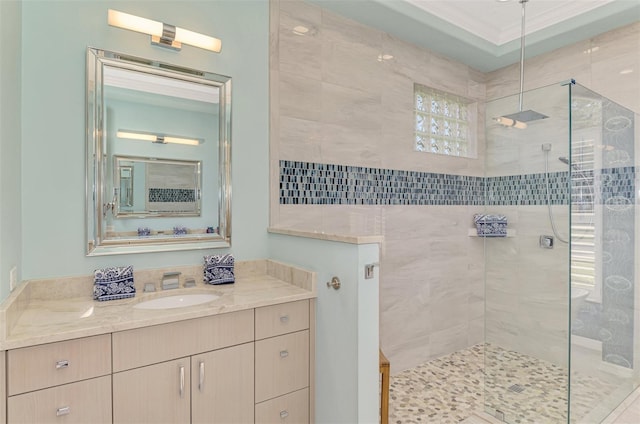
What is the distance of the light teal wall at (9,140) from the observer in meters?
1.33

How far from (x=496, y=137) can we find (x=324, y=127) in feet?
4.39

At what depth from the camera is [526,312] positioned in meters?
2.57

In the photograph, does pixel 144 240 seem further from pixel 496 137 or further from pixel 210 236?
pixel 496 137

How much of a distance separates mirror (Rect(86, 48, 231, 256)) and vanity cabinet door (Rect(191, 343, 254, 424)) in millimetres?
712

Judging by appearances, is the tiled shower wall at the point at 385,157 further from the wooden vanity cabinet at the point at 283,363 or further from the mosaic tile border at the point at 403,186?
the wooden vanity cabinet at the point at 283,363

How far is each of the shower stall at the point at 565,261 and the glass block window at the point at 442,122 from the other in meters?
0.55

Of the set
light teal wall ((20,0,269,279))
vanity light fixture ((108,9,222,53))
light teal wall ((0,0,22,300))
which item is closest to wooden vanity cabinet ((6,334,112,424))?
light teal wall ((0,0,22,300))

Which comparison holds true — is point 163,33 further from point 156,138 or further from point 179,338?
point 179,338

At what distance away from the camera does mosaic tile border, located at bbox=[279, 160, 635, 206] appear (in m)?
2.35

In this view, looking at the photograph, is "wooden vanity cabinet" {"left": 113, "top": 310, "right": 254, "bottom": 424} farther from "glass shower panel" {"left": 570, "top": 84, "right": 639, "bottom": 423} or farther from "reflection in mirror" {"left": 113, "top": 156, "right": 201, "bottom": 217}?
"glass shower panel" {"left": 570, "top": 84, "right": 639, "bottom": 423}

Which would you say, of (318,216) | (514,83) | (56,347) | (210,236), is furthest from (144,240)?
(514,83)

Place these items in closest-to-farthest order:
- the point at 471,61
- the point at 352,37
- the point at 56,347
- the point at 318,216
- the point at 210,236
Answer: the point at 56,347, the point at 210,236, the point at 318,216, the point at 352,37, the point at 471,61

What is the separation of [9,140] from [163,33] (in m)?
0.90

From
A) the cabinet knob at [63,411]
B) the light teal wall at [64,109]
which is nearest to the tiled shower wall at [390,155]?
the light teal wall at [64,109]
